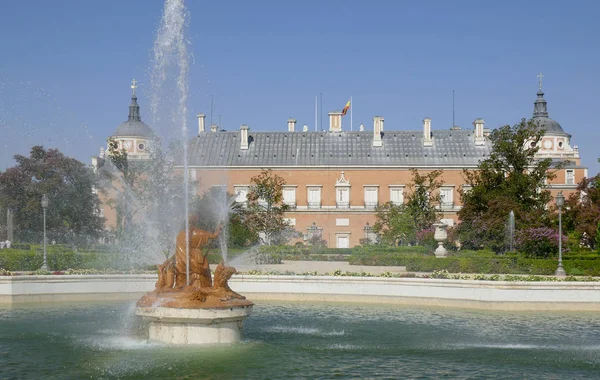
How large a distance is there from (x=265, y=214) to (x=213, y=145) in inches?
666

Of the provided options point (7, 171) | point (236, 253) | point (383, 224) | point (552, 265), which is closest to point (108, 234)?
point (7, 171)

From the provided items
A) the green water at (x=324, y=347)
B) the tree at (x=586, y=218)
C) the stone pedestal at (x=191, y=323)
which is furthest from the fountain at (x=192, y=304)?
the tree at (x=586, y=218)

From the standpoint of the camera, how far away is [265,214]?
48.4 m

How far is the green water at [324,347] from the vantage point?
41.9 feet

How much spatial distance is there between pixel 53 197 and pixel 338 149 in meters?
27.7

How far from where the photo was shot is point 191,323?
46.4ft

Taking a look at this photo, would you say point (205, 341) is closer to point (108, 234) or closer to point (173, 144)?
point (173, 144)

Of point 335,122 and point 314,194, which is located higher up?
point 335,122

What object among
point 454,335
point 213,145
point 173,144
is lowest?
point 454,335

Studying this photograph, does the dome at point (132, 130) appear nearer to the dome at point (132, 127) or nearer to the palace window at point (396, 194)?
the dome at point (132, 127)

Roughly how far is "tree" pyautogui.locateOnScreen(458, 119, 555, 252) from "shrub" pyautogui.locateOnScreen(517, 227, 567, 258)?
2026 mm

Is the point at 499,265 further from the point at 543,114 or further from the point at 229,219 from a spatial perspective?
the point at 543,114

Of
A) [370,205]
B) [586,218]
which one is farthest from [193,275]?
[370,205]

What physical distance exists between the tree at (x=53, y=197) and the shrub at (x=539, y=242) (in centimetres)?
2198
